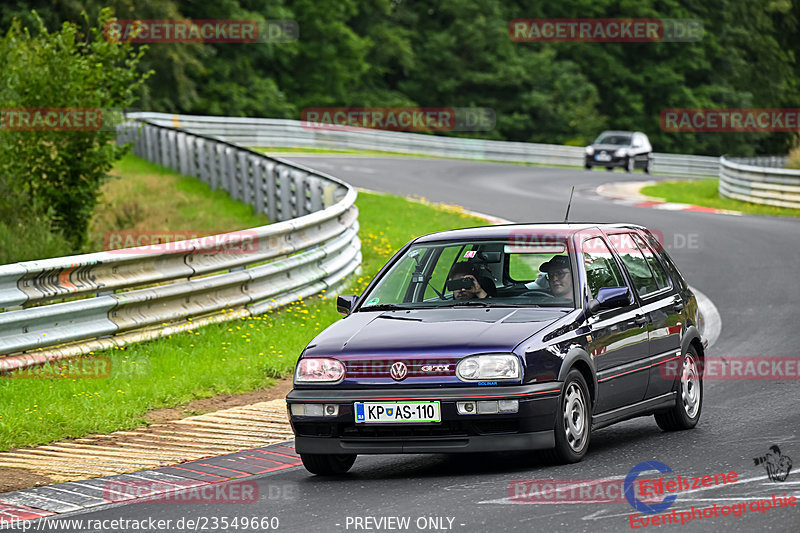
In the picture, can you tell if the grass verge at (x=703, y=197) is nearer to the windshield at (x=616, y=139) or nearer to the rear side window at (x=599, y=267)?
the windshield at (x=616, y=139)

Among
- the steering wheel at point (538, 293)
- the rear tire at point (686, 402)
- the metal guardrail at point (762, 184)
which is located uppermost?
the steering wheel at point (538, 293)

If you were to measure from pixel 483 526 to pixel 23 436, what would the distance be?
3.98 m

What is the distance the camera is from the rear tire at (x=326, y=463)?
7.71 meters

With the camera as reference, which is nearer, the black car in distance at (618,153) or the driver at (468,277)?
the driver at (468,277)

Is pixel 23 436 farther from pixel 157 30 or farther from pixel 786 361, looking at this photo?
pixel 157 30

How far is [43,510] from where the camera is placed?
707cm

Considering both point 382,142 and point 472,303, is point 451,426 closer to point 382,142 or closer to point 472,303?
point 472,303

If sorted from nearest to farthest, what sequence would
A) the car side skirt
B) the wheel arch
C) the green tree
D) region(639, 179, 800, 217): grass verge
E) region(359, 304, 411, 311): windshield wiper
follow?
the wheel arch < the car side skirt < region(359, 304, 411, 311): windshield wiper < the green tree < region(639, 179, 800, 217): grass verge

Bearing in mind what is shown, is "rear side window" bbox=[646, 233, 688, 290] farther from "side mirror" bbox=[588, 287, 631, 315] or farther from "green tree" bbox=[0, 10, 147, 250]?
"green tree" bbox=[0, 10, 147, 250]

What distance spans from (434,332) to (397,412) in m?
0.55

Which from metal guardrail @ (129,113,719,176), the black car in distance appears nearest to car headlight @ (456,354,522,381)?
metal guardrail @ (129,113,719,176)

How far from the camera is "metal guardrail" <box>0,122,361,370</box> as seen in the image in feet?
34.1

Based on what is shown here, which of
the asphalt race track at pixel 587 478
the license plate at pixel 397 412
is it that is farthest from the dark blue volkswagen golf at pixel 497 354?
the asphalt race track at pixel 587 478

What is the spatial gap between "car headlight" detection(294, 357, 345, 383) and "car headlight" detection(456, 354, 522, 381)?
720 millimetres
